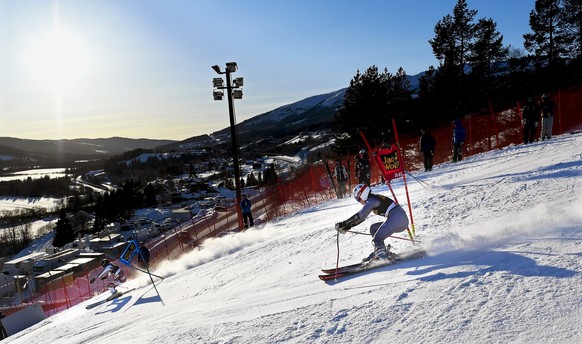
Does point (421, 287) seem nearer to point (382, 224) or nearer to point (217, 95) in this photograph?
point (382, 224)

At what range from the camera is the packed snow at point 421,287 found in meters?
4.58

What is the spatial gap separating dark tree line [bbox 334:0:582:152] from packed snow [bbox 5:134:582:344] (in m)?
18.9

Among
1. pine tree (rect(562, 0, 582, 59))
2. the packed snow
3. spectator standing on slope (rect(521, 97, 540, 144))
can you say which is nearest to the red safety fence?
spectator standing on slope (rect(521, 97, 540, 144))

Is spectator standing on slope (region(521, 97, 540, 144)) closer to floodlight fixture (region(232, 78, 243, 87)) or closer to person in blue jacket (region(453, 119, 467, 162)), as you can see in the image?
person in blue jacket (region(453, 119, 467, 162))

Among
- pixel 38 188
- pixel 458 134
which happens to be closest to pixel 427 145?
pixel 458 134

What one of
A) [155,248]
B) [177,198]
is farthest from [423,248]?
[177,198]

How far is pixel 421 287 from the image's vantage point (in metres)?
5.55

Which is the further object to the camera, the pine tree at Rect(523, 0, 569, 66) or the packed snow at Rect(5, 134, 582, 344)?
the pine tree at Rect(523, 0, 569, 66)

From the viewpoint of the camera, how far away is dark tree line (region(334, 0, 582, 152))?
100 feet

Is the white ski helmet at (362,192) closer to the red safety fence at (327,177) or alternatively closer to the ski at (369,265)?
the ski at (369,265)

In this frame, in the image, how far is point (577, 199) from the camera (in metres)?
7.86

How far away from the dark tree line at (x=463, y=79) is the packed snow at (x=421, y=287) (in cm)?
1887

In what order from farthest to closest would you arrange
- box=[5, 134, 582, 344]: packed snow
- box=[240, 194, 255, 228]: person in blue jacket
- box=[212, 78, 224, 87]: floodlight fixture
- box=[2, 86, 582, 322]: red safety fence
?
1. box=[212, 78, 224, 87]: floodlight fixture
2. box=[2, 86, 582, 322]: red safety fence
3. box=[240, 194, 255, 228]: person in blue jacket
4. box=[5, 134, 582, 344]: packed snow

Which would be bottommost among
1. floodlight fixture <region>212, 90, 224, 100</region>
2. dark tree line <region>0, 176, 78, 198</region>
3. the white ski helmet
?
dark tree line <region>0, 176, 78, 198</region>
